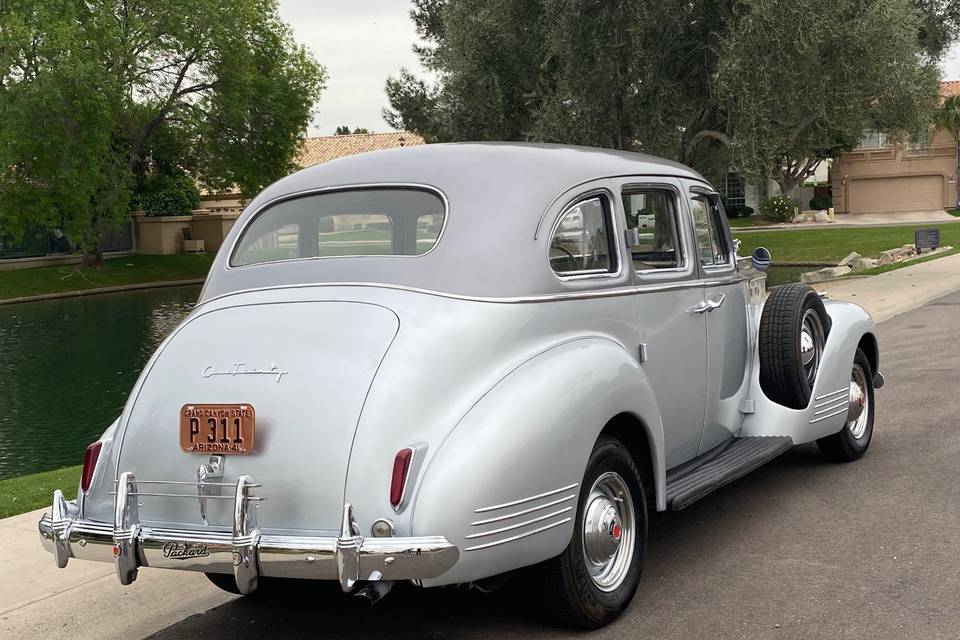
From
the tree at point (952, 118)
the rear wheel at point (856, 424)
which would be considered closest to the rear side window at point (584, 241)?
the rear wheel at point (856, 424)

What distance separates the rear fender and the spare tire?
0.05m

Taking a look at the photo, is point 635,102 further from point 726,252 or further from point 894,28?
point 726,252

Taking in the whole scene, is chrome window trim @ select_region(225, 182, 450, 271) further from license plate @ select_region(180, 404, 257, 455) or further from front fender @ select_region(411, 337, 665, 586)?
license plate @ select_region(180, 404, 257, 455)

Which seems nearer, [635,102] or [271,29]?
[635,102]

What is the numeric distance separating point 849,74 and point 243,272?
16.1m

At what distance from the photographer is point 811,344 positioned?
20.2 feet

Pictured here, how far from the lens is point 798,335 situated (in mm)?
5844

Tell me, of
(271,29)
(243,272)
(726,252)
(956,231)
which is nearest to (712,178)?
(956,231)

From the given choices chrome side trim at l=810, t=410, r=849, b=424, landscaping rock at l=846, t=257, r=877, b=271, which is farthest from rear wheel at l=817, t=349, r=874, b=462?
landscaping rock at l=846, t=257, r=877, b=271

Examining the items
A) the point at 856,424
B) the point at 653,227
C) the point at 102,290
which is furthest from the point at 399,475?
the point at 102,290

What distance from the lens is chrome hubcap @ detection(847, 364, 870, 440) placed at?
21.8 ft

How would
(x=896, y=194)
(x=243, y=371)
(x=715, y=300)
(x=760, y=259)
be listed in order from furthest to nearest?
(x=896, y=194)
(x=760, y=259)
(x=715, y=300)
(x=243, y=371)

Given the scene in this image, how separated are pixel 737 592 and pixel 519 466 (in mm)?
1370

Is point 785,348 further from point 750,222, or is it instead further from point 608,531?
point 750,222
